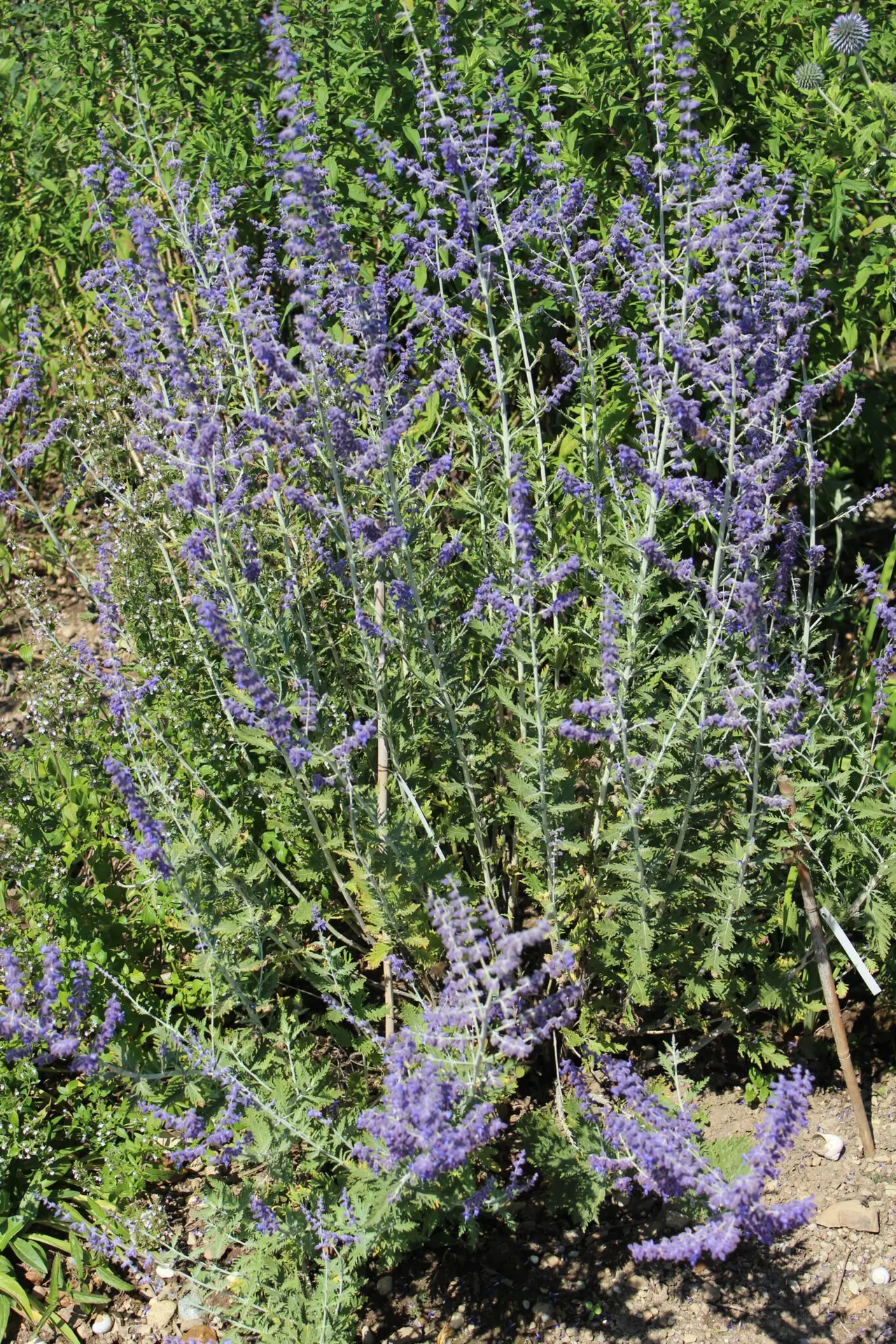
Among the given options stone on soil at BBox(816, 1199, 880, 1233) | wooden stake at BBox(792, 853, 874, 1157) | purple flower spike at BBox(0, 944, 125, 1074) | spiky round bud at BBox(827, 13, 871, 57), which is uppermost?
spiky round bud at BBox(827, 13, 871, 57)

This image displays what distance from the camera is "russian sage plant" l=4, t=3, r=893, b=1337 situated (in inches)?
133

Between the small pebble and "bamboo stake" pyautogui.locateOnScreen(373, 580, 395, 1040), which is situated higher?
"bamboo stake" pyautogui.locateOnScreen(373, 580, 395, 1040)

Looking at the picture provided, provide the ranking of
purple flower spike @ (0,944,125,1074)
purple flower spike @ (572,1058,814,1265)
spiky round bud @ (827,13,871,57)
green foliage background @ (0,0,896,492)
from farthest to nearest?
green foliage background @ (0,0,896,492) < spiky round bud @ (827,13,871,57) < purple flower spike @ (0,944,125,1074) < purple flower spike @ (572,1058,814,1265)

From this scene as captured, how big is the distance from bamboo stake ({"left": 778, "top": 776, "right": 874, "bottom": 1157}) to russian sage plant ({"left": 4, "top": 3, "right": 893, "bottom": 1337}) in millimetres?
86

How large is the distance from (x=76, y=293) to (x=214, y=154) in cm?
202

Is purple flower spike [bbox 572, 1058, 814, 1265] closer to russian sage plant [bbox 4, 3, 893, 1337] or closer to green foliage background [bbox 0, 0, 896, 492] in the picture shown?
russian sage plant [bbox 4, 3, 893, 1337]

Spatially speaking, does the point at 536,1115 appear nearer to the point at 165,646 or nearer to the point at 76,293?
the point at 165,646

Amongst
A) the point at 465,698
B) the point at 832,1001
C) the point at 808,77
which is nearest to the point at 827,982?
the point at 832,1001

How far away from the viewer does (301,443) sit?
3938 millimetres

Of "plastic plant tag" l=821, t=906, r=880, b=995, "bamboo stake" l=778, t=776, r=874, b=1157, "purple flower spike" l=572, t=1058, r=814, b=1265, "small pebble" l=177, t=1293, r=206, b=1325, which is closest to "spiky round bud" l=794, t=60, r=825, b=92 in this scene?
"bamboo stake" l=778, t=776, r=874, b=1157

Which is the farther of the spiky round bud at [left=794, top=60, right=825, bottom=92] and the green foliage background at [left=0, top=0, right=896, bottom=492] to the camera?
the green foliage background at [left=0, top=0, right=896, bottom=492]

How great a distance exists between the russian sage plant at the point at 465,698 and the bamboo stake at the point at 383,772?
24mm


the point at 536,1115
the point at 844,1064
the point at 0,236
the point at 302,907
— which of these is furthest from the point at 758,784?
the point at 0,236

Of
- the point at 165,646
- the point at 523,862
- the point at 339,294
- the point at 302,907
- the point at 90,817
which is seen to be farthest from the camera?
the point at 165,646
